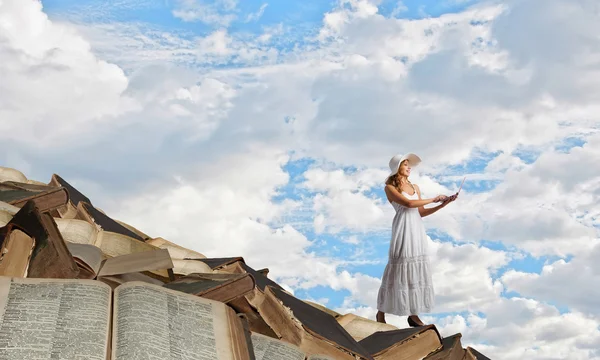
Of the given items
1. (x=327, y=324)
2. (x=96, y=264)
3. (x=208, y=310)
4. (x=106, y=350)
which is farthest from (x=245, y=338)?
(x=327, y=324)

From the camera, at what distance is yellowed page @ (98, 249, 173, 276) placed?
10.4ft

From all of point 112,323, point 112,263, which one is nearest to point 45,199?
point 112,263

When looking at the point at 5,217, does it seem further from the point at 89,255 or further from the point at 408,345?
the point at 408,345

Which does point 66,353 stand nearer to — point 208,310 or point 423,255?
point 208,310

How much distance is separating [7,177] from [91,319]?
3464 mm

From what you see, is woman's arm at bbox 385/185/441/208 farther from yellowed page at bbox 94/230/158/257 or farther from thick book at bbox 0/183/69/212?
thick book at bbox 0/183/69/212

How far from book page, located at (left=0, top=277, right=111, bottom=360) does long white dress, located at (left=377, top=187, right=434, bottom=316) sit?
12.8 ft

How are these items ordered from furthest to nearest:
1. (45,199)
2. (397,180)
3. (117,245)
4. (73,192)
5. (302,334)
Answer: (397,180) → (73,192) → (117,245) → (45,199) → (302,334)

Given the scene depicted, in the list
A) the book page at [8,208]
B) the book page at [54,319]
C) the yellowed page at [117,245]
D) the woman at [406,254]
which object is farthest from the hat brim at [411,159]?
the book page at [54,319]

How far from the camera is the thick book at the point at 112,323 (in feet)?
7.98

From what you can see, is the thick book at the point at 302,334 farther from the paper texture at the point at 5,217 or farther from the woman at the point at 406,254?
the woman at the point at 406,254

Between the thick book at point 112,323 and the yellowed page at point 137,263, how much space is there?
1.22 feet

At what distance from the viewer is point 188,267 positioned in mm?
3961

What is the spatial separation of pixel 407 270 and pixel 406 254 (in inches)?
4.8
